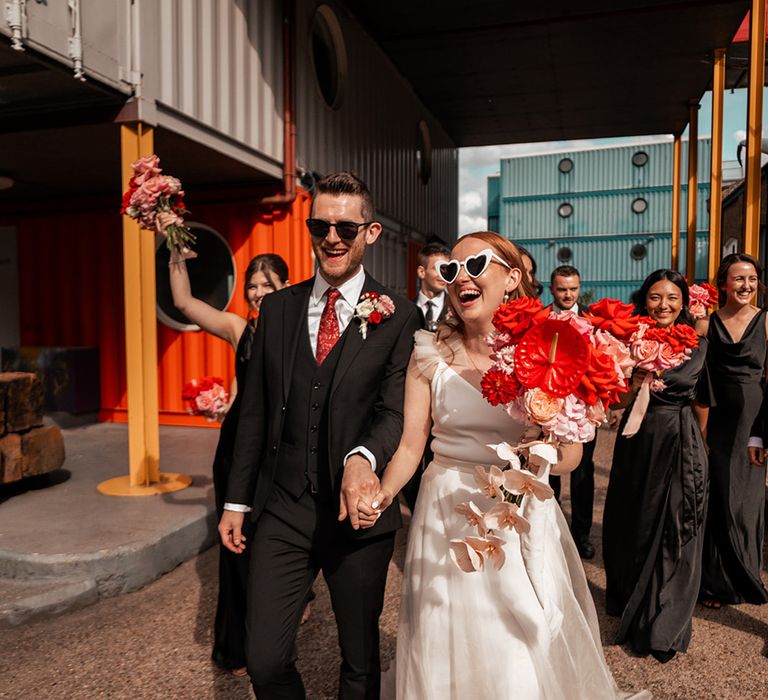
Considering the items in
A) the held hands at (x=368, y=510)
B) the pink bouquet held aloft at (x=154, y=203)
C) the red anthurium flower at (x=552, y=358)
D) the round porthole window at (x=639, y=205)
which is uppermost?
the round porthole window at (x=639, y=205)

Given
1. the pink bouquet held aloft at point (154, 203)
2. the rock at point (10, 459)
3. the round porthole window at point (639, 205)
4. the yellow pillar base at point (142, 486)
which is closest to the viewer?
the pink bouquet held aloft at point (154, 203)

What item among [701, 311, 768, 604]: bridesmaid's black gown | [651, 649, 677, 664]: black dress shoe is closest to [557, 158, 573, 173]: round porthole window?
[701, 311, 768, 604]: bridesmaid's black gown

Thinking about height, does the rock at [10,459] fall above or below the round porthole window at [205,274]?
below

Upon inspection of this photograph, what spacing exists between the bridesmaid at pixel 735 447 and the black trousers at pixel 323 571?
2.86m

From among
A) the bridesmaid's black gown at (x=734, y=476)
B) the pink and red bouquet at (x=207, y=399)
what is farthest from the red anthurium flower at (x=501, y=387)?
the bridesmaid's black gown at (x=734, y=476)

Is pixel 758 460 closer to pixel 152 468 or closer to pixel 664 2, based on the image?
pixel 152 468

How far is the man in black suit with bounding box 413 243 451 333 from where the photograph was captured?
562cm

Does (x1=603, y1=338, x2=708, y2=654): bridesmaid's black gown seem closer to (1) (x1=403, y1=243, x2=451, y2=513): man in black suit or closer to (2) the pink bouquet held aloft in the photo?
(1) (x1=403, y1=243, x2=451, y2=513): man in black suit

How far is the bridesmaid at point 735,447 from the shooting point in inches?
164

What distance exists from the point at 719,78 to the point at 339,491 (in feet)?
37.8

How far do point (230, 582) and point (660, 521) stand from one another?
237 cm

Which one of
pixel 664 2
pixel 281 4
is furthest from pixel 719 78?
pixel 281 4

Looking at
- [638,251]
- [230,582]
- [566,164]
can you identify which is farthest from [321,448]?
[566,164]

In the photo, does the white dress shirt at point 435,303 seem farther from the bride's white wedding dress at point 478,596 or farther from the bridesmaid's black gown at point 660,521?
the bride's white wedding dress at point 478,596
